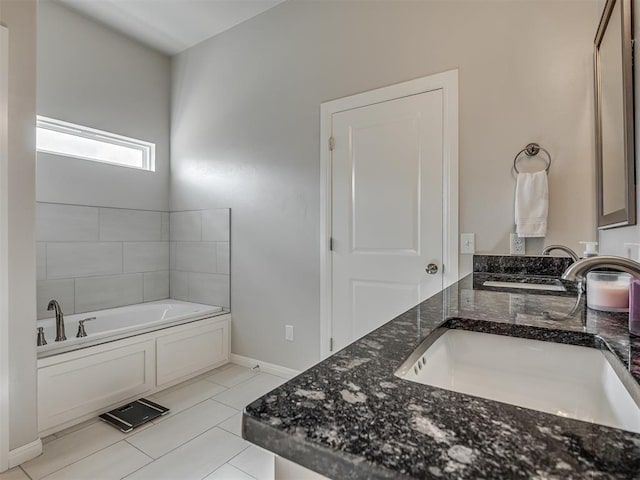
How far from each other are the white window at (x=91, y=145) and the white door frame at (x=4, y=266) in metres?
1.14

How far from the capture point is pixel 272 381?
2719mm

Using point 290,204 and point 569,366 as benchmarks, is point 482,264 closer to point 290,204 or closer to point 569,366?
point 569,366

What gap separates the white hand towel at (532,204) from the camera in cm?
177

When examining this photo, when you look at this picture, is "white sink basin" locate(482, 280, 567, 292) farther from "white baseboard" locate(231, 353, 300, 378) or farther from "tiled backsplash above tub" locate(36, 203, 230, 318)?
"tiled backsplash above tub" locate(36, 203, 230, 318)

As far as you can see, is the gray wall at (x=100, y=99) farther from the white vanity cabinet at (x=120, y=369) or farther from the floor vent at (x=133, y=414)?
the floor vent at (x=133, y=414)

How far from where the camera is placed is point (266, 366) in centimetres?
289

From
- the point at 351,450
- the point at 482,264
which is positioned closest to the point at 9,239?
the point at 351,450

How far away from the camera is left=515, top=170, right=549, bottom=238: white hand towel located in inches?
69.8

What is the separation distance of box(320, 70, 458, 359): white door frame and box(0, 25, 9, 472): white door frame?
1769 mm

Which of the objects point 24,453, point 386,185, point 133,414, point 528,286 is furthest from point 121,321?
Answer: point 528,286

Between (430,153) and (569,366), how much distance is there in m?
1.62

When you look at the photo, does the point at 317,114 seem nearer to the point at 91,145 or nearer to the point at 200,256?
the point at 200,256

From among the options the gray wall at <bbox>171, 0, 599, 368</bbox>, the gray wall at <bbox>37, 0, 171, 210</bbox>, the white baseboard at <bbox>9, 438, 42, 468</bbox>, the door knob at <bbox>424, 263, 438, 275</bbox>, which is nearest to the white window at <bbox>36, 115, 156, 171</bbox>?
the gray wall at <bbox>37, 0, 171, 210</bbox>

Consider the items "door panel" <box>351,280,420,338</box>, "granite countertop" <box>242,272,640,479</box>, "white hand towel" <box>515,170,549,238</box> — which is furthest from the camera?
"door panel" <box>351,280,420,338</box>
